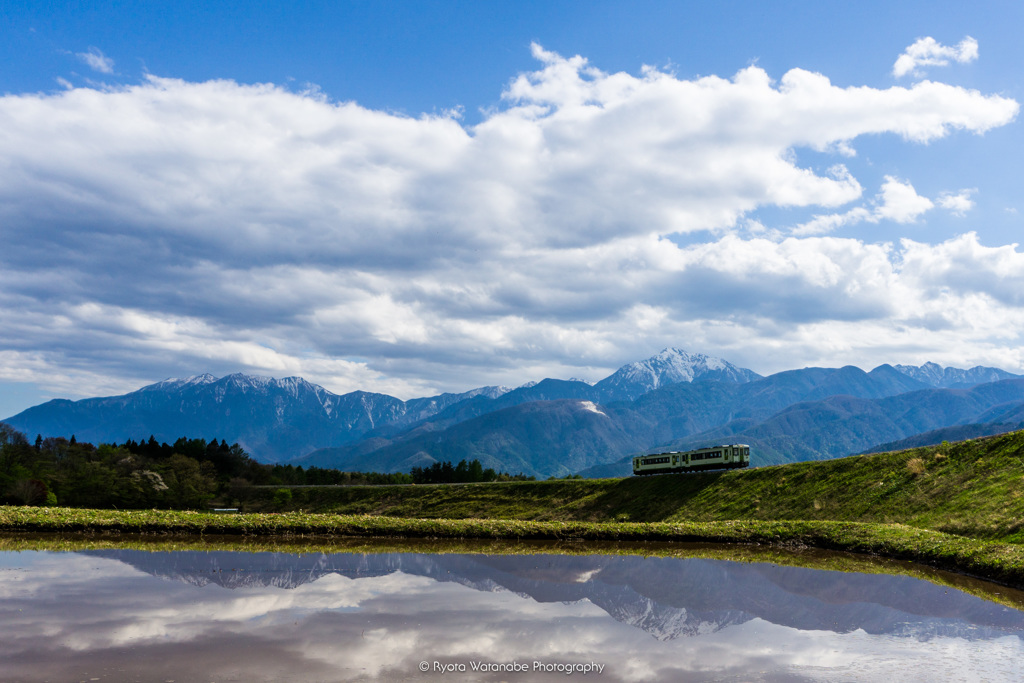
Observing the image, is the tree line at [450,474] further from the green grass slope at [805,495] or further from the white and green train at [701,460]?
the white and green train at [701,460]

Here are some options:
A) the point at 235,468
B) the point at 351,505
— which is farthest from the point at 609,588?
the point at 235,468

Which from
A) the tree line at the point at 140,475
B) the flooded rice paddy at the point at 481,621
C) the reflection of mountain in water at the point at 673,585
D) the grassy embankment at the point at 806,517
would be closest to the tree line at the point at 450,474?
the tree line at the point at 140,475

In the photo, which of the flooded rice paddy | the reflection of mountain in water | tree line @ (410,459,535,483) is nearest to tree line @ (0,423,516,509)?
tree line @ (410,459,535,483)

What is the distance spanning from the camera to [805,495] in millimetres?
60656

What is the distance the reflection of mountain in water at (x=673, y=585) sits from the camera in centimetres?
1859

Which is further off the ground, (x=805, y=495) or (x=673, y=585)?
(x=673, y=585)

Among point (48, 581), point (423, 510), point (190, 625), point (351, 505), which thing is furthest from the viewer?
point (351, 505)

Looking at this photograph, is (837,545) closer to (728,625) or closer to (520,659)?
(728,625)

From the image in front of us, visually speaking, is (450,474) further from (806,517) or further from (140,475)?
→ (806,517)

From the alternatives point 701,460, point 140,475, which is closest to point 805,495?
point 701,460

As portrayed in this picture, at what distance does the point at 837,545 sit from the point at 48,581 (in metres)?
41.8

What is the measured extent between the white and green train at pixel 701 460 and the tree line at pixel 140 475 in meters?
62.5

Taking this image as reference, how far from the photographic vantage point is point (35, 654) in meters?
13.7

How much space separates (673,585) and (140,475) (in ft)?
329
